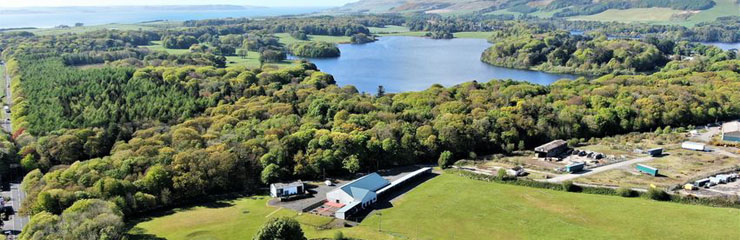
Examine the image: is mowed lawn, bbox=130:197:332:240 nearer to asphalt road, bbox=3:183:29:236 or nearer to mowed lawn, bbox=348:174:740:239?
mowed lawn, bbox=348:174:740:239

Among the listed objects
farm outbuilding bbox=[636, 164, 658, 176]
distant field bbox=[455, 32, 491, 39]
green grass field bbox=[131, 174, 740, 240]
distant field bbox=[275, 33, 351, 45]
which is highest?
distant field bbox=[455, 32, 491, 39]

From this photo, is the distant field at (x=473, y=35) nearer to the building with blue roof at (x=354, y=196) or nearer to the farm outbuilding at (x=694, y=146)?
the farm outbuilding at (x=694, y=146)

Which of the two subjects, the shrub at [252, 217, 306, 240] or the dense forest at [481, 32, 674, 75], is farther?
the dense forest at [481, 32, 674, 75]

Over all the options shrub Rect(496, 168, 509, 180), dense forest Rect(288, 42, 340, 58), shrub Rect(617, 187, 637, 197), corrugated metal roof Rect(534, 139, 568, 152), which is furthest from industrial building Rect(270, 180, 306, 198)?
dense forest Rect(288, 42, 340, 58)

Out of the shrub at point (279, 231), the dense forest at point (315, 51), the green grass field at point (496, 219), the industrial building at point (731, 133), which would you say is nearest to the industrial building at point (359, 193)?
the green grass field at point (496, 219)

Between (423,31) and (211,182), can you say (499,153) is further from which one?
(423,31)

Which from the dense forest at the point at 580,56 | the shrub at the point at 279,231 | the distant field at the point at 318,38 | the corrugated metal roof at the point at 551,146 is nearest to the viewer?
the shrub at the point at 279,231

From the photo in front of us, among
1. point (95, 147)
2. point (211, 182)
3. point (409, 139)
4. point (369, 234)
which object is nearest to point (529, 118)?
point (409, 139)
